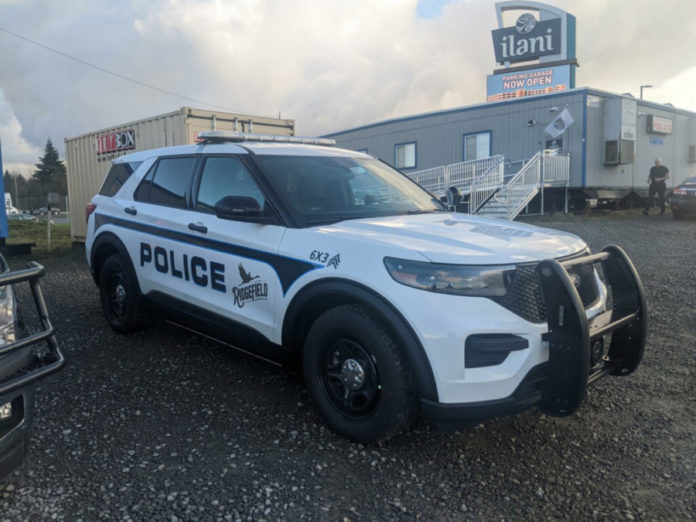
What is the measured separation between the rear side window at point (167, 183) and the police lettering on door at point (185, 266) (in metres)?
0.40

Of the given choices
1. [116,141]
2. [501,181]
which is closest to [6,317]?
[116,141]

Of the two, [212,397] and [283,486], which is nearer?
[283,486]

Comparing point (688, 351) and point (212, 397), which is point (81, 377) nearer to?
point (212, 397)

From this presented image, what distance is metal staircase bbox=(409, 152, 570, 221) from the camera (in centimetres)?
1727

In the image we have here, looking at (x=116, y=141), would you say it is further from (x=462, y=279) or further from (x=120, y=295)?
(x=462, y=279)

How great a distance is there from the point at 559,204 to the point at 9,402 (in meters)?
19.4

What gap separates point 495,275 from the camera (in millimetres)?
2807

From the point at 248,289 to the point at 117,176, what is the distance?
257 centimetres

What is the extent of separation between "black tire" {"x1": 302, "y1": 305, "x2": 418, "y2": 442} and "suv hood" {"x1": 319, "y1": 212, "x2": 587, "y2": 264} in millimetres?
443

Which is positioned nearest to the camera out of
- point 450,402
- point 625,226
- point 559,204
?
point 450,402

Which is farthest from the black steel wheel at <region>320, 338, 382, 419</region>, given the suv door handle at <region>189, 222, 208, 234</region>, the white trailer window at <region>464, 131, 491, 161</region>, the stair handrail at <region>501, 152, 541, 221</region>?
the white trailer window at <region>464, 131, 491, 161</region>

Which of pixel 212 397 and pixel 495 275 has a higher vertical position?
pixel 495 275

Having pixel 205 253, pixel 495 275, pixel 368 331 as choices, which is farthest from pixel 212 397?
pixel 495 275

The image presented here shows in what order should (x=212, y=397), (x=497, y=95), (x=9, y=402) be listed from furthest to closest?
(x=497, y=95)
(x=212, y=397)
(x=9, y=402)
